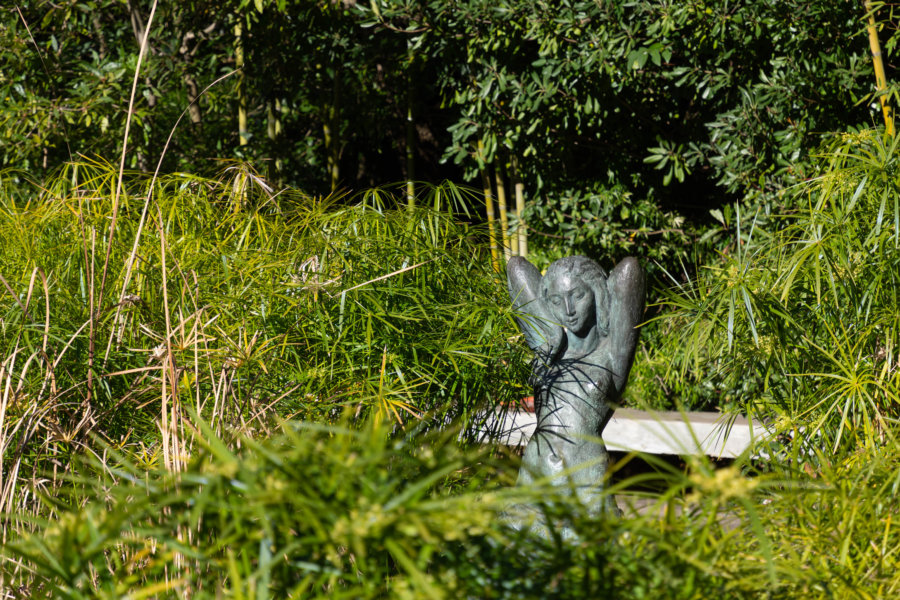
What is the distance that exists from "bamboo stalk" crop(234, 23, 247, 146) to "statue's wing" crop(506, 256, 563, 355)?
281cm

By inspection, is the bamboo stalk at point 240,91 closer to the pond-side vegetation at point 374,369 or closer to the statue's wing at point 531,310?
the pond-side vegetation at point 374,369

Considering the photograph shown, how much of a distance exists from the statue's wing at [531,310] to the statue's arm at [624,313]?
5.5 inches

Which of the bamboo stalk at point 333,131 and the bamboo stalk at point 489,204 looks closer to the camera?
the bamboo stalk at point 489,204

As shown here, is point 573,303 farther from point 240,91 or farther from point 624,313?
point 240,91

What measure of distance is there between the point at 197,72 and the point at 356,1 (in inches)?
42.6

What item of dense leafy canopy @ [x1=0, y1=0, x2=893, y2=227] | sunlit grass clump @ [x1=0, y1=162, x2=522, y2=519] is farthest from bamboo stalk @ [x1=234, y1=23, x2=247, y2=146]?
sunlit grass clump @ [x1=0, y1=162, x2=522, y2=519]

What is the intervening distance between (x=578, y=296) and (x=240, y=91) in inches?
124

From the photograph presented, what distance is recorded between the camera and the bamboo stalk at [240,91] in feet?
15.1

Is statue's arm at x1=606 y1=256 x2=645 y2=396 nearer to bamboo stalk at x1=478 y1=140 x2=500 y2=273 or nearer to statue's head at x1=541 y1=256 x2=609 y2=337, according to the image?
statue's head at x1=541 y1=256 x2=609 y2=337

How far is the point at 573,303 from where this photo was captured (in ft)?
6.98

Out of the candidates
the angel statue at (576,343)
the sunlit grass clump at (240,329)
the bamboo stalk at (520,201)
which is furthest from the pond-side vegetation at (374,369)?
the bamboo stalk at (520,201)

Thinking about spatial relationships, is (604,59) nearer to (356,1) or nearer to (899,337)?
(356,1)

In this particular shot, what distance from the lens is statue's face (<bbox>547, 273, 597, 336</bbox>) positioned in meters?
2.12

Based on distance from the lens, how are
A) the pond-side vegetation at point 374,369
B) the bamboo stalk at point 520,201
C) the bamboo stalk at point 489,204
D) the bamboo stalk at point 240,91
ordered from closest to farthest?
the pond-side vegetation at point 374,369, the bamboo stalk at point 489,204, the bamboo stalk at point 240,91, the bamboo stalk at point 520,201
